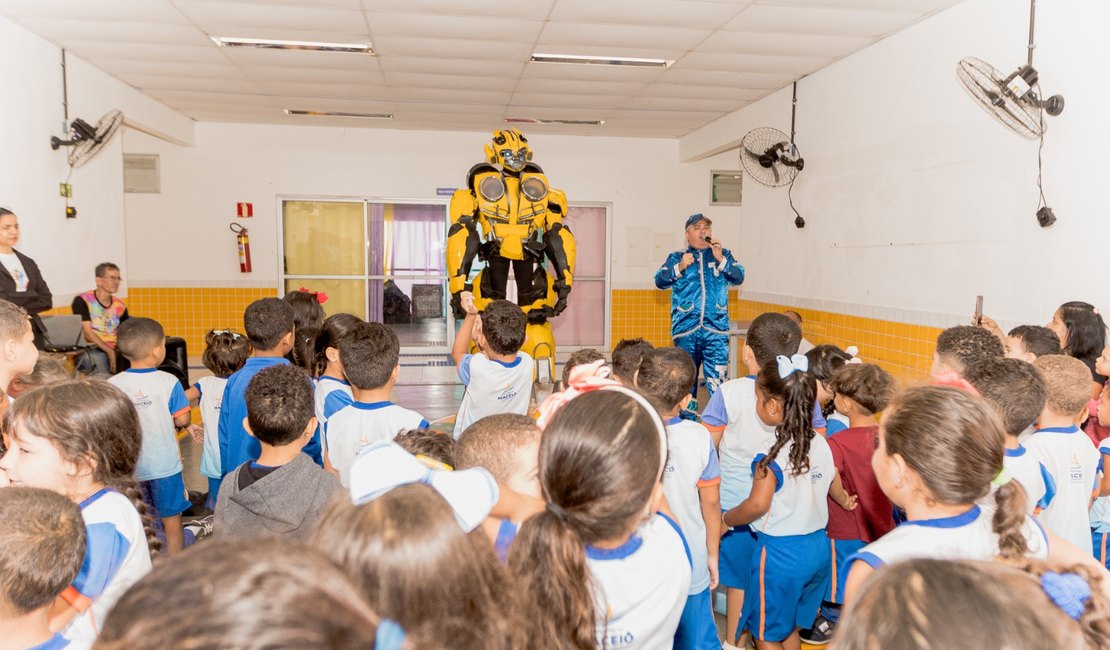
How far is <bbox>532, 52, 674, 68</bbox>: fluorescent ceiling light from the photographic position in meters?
5.73

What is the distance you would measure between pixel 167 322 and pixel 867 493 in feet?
27.9

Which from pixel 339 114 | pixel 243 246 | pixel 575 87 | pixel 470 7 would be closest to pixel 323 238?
pixel 243 246

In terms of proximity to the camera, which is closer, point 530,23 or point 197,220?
point 530,23

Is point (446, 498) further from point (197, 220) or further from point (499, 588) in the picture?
point (197, 220)

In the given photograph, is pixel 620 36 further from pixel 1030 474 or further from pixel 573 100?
pixel 1030 474

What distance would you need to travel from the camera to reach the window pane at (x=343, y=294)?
9.22 metres

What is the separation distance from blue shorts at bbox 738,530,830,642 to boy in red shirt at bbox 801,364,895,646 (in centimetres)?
11

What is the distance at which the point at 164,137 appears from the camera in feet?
25.7

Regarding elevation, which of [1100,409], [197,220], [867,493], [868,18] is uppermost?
[868,18]

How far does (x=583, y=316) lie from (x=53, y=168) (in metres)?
6.05

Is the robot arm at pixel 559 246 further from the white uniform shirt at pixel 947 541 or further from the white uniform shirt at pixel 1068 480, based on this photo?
the white uniform shirt at pixel 947 541

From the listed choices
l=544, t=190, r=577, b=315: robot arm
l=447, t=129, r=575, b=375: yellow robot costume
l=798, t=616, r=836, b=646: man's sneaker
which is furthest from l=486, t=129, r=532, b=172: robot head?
l=798, t=616, r=836, b=646: man's sneaker

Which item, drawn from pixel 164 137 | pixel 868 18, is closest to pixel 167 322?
pixel 164 137

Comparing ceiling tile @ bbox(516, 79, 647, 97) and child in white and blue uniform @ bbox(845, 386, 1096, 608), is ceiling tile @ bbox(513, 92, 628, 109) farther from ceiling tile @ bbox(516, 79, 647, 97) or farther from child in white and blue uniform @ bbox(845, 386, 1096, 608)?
child in white and blue uniform @ bbox(845, 386, 1096, 608)
